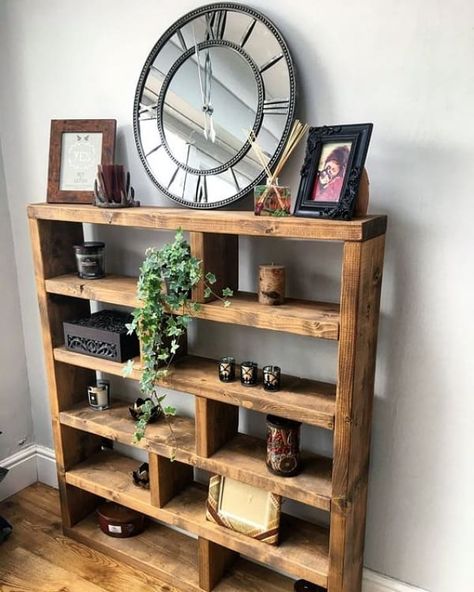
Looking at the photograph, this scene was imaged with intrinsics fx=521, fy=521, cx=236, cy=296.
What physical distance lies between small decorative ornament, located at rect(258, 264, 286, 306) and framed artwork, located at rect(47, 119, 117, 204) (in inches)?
28.2

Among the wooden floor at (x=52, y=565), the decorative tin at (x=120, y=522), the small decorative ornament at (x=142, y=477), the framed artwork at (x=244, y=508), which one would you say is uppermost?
the framed artwork at (x=244, y=508)

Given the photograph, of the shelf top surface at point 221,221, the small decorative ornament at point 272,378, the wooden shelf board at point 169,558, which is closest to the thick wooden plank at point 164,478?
the wooden shelf board at point 169,558

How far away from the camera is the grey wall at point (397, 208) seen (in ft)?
4.26

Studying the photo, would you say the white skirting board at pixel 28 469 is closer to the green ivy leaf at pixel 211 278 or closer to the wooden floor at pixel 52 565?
the wooden floor at pixel 52 565

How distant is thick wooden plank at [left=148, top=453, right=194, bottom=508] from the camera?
1.74 metres

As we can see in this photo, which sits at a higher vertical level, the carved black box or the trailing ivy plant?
the trailing ivy plant

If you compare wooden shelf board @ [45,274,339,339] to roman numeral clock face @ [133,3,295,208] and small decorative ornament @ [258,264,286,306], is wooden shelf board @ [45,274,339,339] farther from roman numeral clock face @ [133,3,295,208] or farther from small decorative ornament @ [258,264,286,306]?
roman numeral clock face @ [133,3,295,208]

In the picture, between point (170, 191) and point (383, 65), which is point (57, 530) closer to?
point (170, 191)

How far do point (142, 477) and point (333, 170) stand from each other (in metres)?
1.28

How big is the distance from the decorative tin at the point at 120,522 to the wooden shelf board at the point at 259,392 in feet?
2.15

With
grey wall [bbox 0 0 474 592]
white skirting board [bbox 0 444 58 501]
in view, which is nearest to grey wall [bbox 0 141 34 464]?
white skirting board [bbox 0 444 58 501]

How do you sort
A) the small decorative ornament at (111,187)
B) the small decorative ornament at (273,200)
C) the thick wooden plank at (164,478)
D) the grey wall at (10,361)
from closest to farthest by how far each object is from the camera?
the small decorative ornament at (273,200), the small decorative ornament at (111,187), the thick wooden plank at (164,478), the grey wall at (10,361)

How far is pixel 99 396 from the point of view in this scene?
1.97 metres

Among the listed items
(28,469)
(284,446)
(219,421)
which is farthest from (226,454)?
(28,469)
